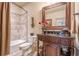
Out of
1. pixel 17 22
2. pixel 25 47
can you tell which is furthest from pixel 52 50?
pixel 17 22

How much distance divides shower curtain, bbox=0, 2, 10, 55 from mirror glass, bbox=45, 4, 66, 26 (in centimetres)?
56

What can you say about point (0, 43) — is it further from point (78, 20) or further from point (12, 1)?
point (78, 20)

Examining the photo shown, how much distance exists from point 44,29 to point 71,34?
14.9 inches

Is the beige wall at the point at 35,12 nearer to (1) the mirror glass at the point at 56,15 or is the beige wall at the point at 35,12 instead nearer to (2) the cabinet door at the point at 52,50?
(1) the mirror glass at the point at 56,15

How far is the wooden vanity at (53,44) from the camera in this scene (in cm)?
163

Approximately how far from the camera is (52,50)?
169 cm

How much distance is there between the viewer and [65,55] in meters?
1.70

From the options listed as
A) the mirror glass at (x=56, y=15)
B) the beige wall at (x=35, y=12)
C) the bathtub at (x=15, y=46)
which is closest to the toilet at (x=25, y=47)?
the bathtub at (x=15, y=46)

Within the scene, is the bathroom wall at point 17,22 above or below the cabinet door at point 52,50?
above

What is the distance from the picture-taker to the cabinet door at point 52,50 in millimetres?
1690

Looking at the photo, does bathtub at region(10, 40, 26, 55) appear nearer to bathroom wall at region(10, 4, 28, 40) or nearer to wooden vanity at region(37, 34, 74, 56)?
bathroom wall at region(10, 4, 28, 40)

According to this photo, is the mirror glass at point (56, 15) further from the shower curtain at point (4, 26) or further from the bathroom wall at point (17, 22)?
the shower curtain at point (4, 26)

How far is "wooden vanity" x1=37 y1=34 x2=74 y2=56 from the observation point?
5.34 feet

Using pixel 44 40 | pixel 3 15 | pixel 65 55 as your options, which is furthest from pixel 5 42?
pixel 65 55
